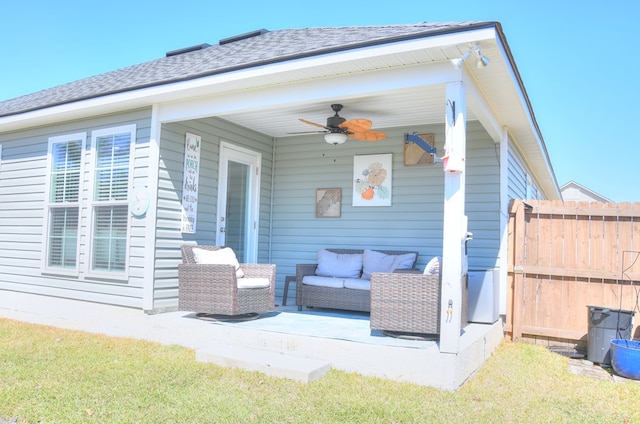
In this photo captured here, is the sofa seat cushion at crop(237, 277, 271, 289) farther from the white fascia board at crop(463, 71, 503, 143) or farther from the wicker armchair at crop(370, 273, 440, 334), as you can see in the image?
the white fascia board at crop(463, 71, 503, 143)

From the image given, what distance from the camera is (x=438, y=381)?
11.8 ft

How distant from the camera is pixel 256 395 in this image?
330 cm

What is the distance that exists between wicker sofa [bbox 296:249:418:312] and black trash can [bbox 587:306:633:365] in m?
2.04

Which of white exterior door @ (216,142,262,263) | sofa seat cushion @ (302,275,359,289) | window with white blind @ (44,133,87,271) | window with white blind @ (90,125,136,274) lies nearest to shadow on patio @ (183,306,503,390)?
sofa seat cushion @ (302,275,359,289)

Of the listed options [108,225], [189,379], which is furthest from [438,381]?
[108,225]

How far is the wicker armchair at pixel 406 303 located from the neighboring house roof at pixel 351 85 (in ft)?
5.39

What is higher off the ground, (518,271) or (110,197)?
(110,197)

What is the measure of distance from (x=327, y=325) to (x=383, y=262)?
141 cm

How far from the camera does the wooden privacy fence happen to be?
5.02 meters

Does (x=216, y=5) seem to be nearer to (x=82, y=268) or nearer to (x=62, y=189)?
(x=62, y=189)

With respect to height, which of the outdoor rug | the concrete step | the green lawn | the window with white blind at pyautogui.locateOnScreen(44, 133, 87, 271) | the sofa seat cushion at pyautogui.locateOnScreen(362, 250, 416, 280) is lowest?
the green lawn

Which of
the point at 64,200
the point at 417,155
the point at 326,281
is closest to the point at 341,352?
the point at 326,281

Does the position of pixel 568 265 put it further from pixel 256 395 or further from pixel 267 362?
pixel 256 395

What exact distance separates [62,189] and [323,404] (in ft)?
16.0
